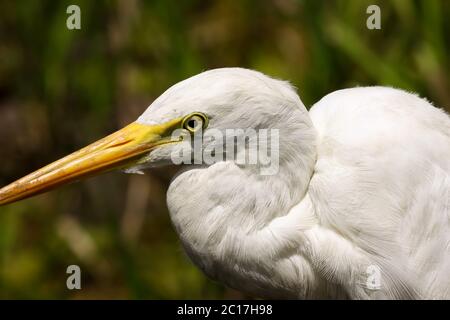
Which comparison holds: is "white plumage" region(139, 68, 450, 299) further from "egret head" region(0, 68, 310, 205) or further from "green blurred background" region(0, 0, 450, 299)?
"green blurred background" region(0, 0, 450, 299)

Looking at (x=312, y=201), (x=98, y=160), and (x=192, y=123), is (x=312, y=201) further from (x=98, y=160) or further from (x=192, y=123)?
(x=98, y=160)

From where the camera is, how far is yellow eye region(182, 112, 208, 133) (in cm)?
180

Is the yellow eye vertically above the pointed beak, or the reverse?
the yellow eye

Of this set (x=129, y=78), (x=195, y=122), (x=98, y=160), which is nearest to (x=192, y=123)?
(x=195, y=122)

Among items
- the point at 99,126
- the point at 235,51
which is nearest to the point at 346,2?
the point at 235,51

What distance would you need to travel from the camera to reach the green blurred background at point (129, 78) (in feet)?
10.2

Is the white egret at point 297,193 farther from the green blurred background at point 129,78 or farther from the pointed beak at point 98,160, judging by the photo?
the green blurred background at point 129,78

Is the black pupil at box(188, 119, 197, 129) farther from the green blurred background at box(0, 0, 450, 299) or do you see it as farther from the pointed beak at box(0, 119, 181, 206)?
the green blurred background at box(0, 0, 450, 299)

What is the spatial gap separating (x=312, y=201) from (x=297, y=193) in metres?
0.04

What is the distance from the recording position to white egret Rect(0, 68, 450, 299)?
1.83 meters

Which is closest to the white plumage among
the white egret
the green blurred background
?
the white egret

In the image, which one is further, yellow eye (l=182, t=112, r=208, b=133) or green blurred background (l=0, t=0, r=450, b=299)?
green blurred background (l=0, t=0, r=450, b=299)

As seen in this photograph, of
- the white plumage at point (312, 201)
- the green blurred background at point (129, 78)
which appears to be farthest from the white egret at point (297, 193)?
the green blurred background at point (129, 78)

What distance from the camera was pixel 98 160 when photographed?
1.89 meters
